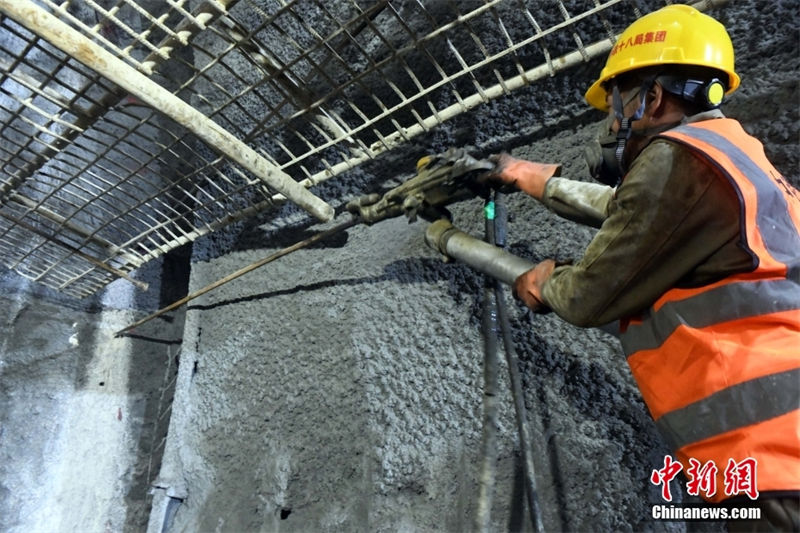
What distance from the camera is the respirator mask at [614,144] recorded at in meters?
1.03

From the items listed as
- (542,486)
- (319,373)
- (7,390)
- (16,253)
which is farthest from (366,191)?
(7,390)

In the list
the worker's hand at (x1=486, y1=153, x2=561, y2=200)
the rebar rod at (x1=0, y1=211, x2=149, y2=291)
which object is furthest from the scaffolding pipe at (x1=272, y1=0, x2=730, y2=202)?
the rebar rod at (x1=0, y1=211, x2=149, y2=291)

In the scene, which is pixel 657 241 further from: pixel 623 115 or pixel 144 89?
pixel 144 89

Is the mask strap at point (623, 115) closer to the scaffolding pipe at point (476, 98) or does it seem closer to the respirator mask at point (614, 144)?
the respirator mask at point (614, 144)

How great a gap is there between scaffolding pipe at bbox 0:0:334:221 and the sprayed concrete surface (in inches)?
13.7

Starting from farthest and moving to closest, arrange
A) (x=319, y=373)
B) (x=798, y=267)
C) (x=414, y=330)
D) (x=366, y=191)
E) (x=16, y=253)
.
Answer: (x=16, y=253) → (x=366, y=191) → (x=319, y=373) → (x=414, y=330) → (x=798, y=267)

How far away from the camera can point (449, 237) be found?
142cm

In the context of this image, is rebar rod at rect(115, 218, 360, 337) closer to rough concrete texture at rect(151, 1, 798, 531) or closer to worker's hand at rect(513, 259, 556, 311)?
rough concrete texture at rect(151, 1, 798, 531)

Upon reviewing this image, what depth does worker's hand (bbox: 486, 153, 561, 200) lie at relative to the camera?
1.39 m

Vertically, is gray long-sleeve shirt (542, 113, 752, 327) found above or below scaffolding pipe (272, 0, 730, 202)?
below

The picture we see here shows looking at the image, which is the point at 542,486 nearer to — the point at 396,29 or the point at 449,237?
the point at 449,237

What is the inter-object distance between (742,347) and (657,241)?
0.68 feet

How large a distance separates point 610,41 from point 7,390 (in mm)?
2821

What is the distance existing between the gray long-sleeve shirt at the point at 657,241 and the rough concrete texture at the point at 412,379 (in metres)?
0.48
